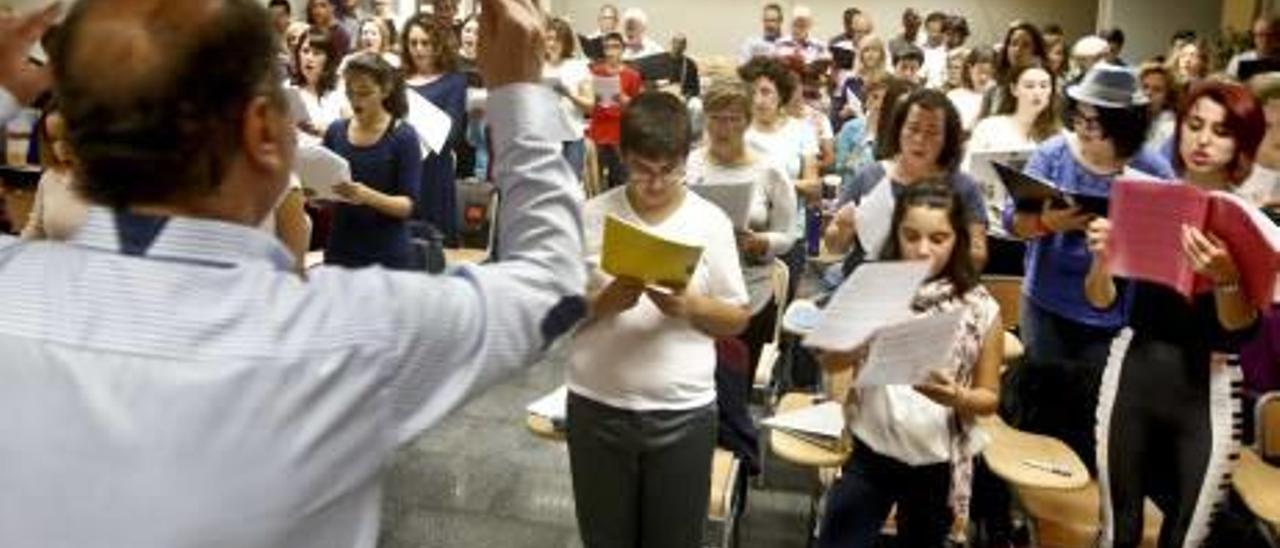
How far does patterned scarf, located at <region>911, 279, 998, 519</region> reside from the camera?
107 inches

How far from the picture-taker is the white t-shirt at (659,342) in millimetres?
2461

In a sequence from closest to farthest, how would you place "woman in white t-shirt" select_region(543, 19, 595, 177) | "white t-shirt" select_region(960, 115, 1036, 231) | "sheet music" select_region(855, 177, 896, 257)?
"sheet music" select_region(855, 177, 896, 257) < "white t-shirt" select_region(960, 115, 1036, 231) < "woman in white t-shirt" select_region(543, 19, 595, 177)

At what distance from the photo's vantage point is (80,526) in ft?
2.77

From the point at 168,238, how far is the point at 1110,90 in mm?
3255

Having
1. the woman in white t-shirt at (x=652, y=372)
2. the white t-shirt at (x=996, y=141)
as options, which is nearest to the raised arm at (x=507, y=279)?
the woman in white t-shirt at (x=652, y=372)

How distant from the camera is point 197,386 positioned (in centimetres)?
84

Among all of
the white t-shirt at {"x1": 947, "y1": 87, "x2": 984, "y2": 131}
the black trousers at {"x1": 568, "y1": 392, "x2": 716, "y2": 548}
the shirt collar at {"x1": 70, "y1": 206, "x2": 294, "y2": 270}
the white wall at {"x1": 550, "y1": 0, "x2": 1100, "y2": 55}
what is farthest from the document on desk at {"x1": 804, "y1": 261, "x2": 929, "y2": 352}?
the white wall at {"x1": 550, "y1": 0, "x2": 1100, "y2": 55}

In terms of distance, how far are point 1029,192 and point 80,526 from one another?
2.78 metres

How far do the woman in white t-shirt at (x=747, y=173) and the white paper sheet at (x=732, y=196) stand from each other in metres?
0.42

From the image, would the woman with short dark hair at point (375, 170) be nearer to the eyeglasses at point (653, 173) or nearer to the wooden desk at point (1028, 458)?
the eyeglasses at point (653, 173)

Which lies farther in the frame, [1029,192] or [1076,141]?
[1076,141]

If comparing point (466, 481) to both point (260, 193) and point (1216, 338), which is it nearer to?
point (1216, 338)

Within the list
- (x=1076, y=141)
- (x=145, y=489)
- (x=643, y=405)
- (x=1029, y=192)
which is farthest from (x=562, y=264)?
(x=1076, y=141)

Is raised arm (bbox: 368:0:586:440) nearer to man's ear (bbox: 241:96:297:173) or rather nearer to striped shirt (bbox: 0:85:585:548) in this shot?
striped shirt (bbox: 0:85:585:548)
